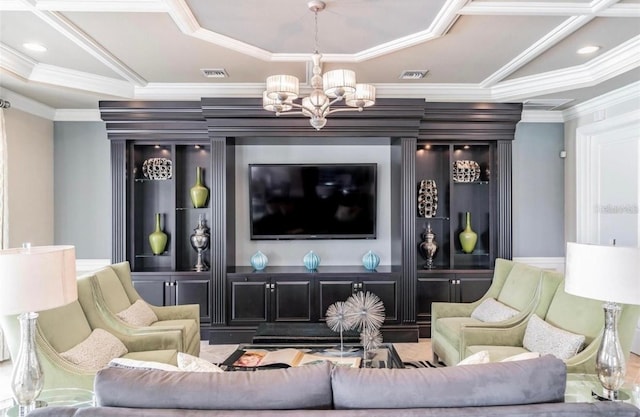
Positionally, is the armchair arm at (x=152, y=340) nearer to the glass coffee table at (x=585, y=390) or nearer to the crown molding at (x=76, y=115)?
the glass coffee table at (x=585, y=390)

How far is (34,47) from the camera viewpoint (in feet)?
11.1

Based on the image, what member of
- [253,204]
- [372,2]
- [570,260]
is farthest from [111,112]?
[570,260]

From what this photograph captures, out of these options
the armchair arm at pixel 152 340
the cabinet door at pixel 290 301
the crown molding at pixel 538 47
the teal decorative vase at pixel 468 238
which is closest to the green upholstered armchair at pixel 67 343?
the armchair arm at pixel 152 340

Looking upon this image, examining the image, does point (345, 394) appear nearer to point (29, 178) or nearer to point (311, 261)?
point (311, 261)

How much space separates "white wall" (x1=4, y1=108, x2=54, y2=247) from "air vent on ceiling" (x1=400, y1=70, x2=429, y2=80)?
409 cm

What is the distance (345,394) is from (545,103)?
14.8 feet

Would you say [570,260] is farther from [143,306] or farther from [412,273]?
[143,306]

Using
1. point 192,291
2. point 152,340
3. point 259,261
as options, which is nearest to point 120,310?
point 152,340

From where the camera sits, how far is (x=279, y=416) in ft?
4.30

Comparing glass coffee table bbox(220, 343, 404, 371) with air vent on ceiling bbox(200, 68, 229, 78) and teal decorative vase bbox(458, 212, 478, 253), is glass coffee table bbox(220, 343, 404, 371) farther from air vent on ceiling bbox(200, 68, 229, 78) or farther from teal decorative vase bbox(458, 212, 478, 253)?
air vent on ceiling bbox(200, 68, 229, 78)

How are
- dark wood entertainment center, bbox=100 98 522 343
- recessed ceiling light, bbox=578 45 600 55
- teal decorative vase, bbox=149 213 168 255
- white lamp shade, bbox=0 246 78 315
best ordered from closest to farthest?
white lamp shade, bbox=0 246 78 315, recessed ceiling light, bbox=578 45 600 55, dark wood entertainment center, bbox=100 98 522 343, teal decorative vase, bbox=149 213 168 255

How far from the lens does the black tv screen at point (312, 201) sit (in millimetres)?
4895

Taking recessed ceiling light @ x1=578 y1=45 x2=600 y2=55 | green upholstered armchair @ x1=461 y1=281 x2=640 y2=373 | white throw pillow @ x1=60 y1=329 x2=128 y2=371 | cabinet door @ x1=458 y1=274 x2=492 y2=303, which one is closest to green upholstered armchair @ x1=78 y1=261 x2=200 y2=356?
white throw pillow @ x1=60 y1=329 x2=128 y2=371

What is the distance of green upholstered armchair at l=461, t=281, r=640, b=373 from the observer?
2.36 metres
